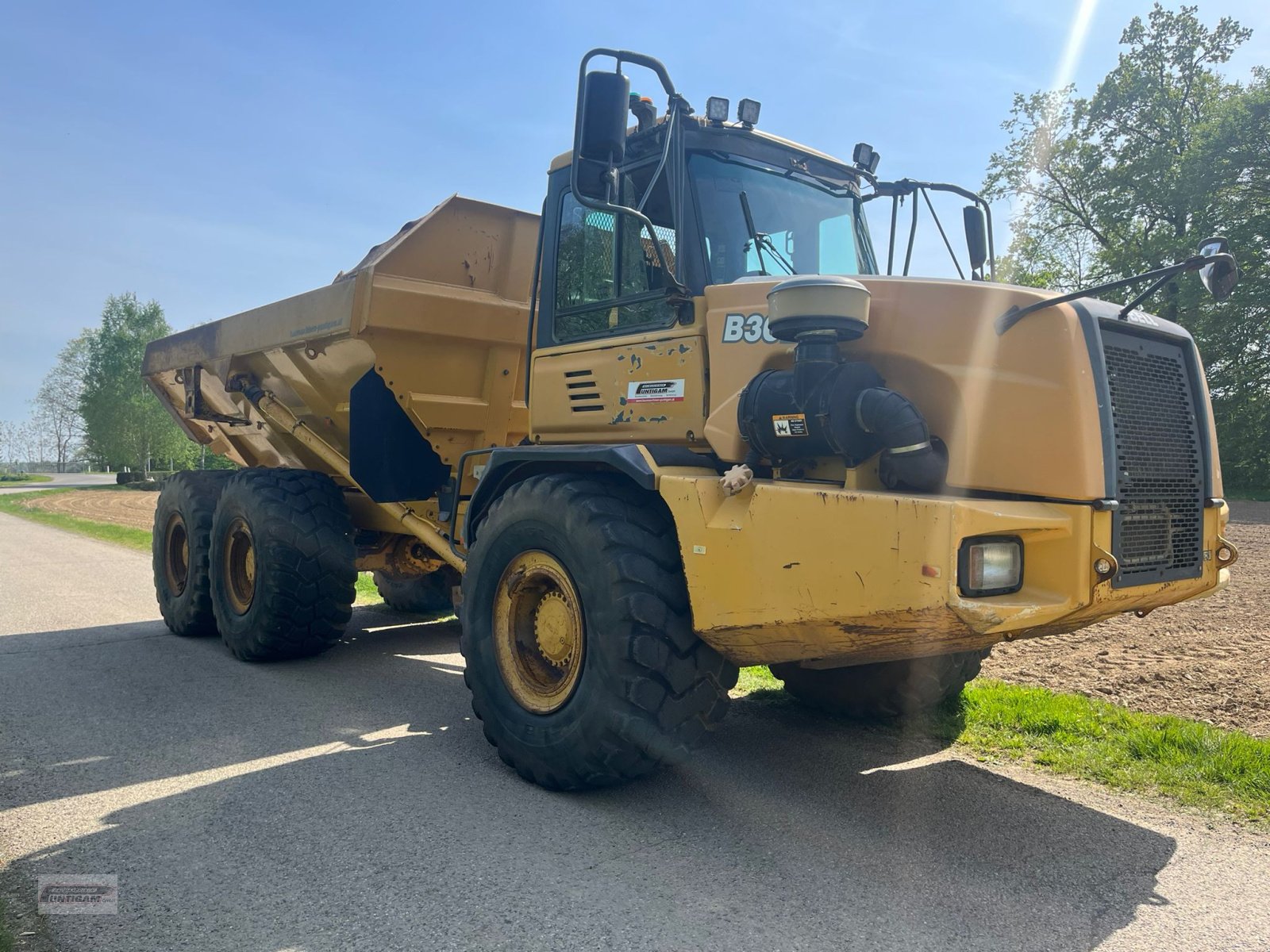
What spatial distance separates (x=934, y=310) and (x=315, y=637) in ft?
17.3

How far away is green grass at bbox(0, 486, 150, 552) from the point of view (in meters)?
19.4

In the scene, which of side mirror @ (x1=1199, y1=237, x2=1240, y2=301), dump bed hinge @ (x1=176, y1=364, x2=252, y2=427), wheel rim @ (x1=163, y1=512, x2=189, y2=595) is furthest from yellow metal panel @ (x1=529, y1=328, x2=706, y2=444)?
wheel rim @ (x1=163, y1=512, x2=189, y2=595)

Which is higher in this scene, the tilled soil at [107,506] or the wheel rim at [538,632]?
the wheel rim at [538,632]

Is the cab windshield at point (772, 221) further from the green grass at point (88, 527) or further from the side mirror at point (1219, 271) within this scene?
the green grass at point (88, 527)

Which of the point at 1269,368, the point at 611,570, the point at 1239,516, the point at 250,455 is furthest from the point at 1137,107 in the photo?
the point at 611,570

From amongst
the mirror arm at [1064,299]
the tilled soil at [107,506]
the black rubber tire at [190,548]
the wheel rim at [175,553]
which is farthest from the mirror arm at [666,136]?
the tilled soil at [107,506]

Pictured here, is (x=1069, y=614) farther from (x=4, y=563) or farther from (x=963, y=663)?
(x=4, y=563)

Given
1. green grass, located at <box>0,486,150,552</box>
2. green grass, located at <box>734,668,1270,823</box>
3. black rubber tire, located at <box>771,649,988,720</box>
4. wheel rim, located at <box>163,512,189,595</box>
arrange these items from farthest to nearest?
green grass, located at <box>0,486,150,552</box>
wheel rim, located at <box>163,512,189,595</box>
black rubber tire, located at <box>771,649,988,720</box>
green grass, located at <box>734,668,1270,823</box>

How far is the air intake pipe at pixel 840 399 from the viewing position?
3.41 m

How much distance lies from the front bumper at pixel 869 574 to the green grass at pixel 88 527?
16176 millimetres

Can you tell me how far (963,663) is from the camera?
5.02 meters

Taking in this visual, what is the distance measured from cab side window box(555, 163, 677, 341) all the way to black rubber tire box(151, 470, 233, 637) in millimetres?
4451

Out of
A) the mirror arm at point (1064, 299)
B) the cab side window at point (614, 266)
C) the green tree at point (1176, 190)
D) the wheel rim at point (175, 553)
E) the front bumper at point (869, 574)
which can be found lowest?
the wheel rim at point (175, 553)

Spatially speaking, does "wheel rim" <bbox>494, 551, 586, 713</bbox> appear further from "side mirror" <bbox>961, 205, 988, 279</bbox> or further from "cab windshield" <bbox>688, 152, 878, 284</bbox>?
"side mirror" <bbox>961, 205, 988, 279</bbox>
